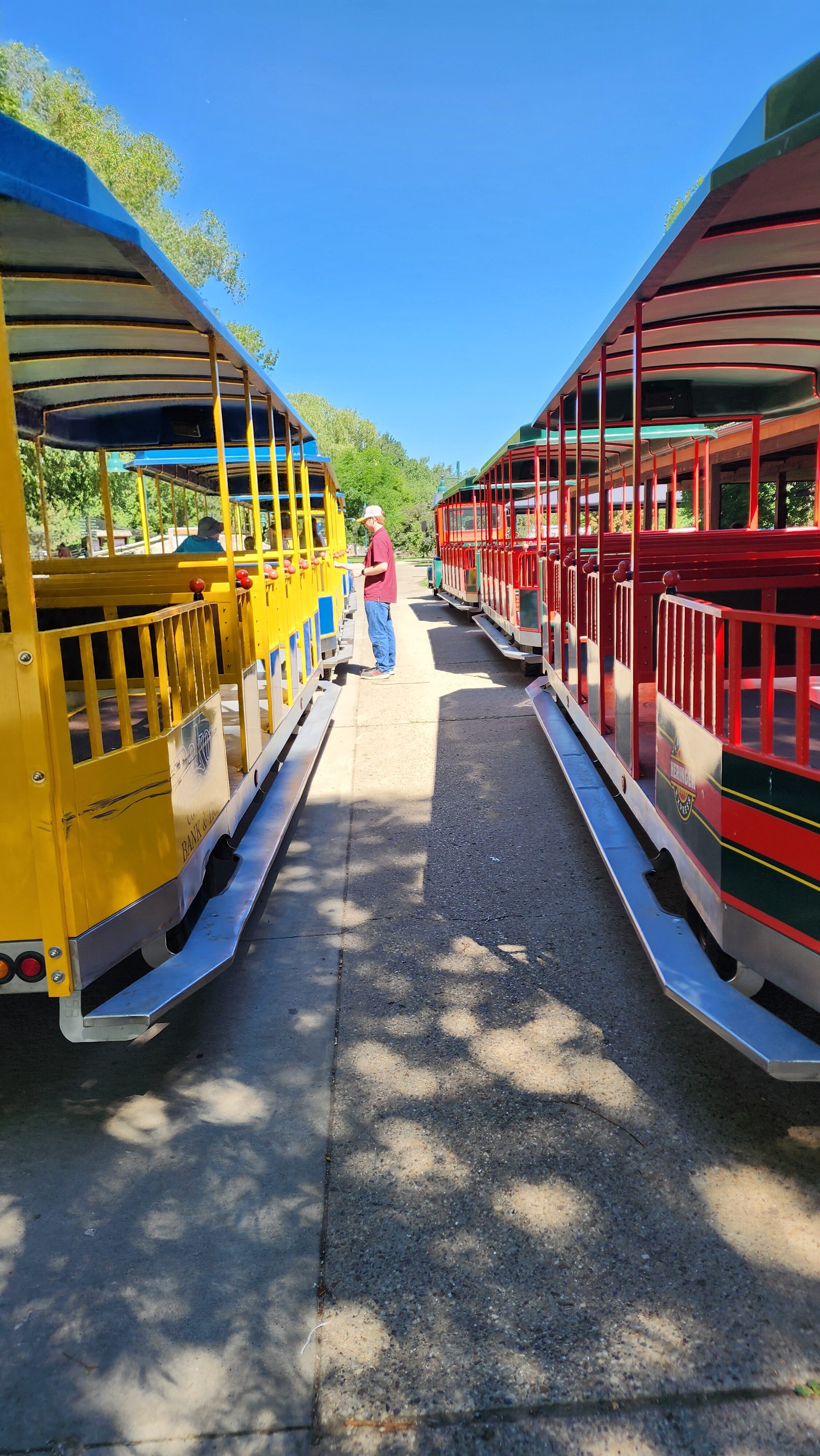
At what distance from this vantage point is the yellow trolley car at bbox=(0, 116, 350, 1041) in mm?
2607

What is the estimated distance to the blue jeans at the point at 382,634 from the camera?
1079 centimetres

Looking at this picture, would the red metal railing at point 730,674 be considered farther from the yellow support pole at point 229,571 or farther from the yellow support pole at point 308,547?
the yellow support pole at point 308,547

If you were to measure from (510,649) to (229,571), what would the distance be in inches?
262

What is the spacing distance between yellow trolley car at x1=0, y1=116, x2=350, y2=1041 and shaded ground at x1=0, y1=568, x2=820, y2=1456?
1.41ft

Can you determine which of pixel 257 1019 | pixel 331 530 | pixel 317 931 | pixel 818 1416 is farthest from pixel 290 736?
pixel 331 530

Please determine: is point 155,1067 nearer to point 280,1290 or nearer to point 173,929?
point 173,929

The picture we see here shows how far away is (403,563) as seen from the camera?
6109cm

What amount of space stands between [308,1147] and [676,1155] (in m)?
1.09

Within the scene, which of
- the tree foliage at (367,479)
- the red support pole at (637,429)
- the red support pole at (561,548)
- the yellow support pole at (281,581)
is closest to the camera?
the red support pole at (637,429)

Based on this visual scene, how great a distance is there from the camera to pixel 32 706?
2.57 meters

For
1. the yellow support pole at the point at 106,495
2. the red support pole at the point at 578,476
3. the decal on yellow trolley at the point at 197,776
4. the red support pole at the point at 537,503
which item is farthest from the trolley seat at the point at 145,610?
the red support pole at the point at 537,503

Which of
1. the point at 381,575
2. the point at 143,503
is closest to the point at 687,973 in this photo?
the point at 143,503

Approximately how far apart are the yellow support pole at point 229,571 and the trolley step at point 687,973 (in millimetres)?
1796

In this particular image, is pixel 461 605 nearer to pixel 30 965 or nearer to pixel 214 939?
→ pixel 214 939
